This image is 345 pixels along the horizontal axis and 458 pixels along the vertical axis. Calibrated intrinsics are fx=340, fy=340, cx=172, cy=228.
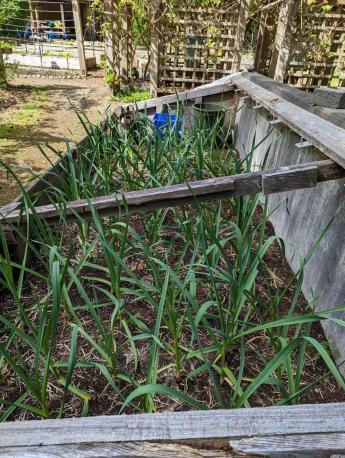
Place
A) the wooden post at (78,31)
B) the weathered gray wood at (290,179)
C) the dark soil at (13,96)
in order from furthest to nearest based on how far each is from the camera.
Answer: the wooden post at (78,31) → the dark soil at (13,96) → the weathered gray wood at (290,179)

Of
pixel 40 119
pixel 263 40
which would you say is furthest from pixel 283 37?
pixel 40 119

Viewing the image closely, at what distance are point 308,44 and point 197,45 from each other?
68.2 inches

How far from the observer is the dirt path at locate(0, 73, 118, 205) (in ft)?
→ 12.2

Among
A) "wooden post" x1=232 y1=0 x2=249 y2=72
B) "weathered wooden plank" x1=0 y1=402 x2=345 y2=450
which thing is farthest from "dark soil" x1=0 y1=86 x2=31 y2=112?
"weathered wooden plank" x1=0 y1=402 x2=345 y2=450

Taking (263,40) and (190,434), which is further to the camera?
(263,40)

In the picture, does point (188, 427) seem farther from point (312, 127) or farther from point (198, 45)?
point (198, 45)

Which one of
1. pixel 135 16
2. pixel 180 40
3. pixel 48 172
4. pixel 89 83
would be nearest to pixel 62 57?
pixel 89 83

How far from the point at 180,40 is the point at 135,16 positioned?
1.67 metres

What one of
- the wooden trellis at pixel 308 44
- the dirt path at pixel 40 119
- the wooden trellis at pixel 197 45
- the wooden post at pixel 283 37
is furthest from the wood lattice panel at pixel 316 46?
the dirt path at pixel 40 119

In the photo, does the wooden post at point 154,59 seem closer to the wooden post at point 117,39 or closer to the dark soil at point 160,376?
the wooden post at point 117,39

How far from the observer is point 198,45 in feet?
18.2

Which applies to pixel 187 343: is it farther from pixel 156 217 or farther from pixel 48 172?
pixel 48 172

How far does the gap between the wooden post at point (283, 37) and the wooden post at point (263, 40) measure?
2.57 ft

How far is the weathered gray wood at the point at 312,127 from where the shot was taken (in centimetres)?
124
